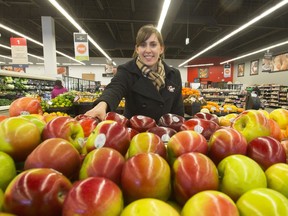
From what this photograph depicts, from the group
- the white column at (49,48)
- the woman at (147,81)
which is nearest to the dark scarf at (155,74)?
the woman at (147,81)

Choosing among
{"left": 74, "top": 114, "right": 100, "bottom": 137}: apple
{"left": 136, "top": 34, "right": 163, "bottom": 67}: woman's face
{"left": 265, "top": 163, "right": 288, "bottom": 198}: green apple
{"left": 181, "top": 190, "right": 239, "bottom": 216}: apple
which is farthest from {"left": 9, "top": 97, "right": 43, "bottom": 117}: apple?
{"left": 265, "top": 163, "right": 288, "bottom": 198}: green apple

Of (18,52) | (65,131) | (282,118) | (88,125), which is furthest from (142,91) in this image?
(18,52)

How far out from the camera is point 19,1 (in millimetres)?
10391

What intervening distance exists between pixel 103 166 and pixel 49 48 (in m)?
10.6

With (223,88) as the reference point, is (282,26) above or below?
above

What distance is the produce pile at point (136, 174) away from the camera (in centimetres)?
59

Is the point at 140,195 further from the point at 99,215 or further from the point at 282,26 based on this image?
the point at 282,26

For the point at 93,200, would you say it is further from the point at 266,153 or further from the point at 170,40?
the point at 170,40

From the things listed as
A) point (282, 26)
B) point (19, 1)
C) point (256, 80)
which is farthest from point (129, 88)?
point (256, 80)

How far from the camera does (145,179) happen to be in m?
0.67

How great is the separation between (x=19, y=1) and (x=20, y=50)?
3691 millimetres

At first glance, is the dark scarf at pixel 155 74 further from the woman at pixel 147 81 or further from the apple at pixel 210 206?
the apple at pixel 210 206

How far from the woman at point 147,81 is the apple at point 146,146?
1137 millimetres

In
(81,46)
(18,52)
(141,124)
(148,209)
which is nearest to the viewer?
(148,209)
